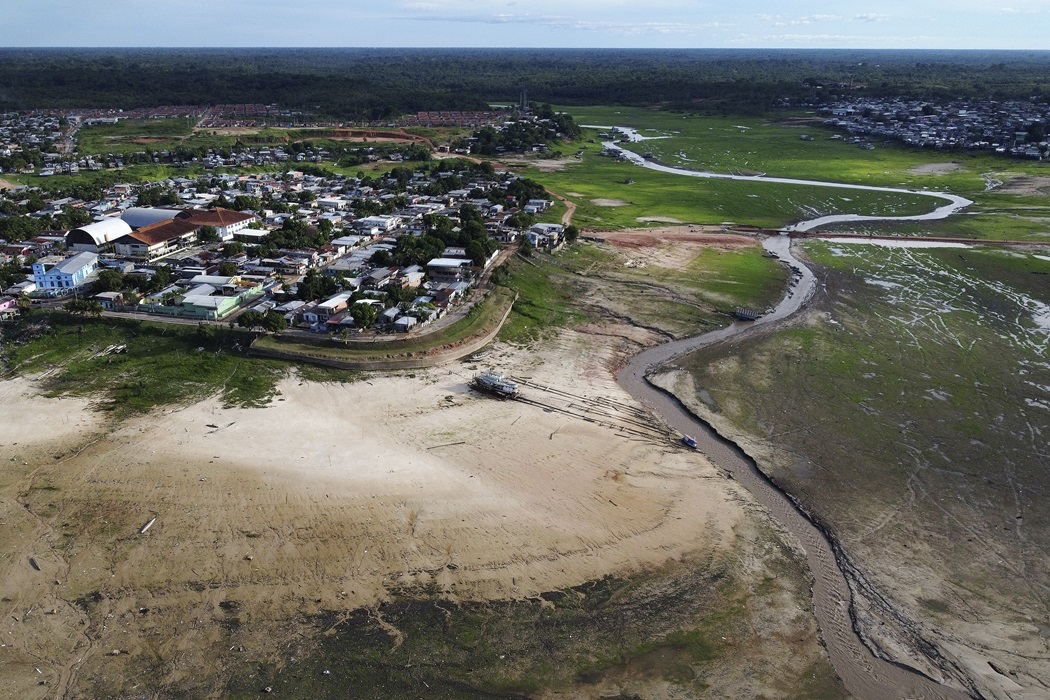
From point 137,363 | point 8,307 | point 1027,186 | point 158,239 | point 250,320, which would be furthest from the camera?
point 1027,186

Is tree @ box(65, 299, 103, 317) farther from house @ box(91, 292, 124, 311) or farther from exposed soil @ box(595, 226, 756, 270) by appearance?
exposed soil @ box(595, 226, 756, 270)

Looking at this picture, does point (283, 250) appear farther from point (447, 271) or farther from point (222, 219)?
point (447, 271)

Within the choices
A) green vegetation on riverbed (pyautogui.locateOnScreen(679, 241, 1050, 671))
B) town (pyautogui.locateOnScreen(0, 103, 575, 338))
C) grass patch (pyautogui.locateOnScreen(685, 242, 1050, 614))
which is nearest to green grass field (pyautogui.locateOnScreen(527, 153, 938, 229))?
town (pyautogui.locateOnScreen(0, 103, 575, 338))

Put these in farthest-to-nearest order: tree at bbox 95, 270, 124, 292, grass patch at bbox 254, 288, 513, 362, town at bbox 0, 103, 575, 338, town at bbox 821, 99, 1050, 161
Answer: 1. town at bbox 821, 99, 1050, 161
2. tree at bbox 95, 270, 124, 292
3. town at bbox 0, 103, 575, 338
4. grass patch at bbox 254, 288, 513, 362

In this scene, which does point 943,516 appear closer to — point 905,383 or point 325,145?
point 905,383

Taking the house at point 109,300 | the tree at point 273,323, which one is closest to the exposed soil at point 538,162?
the tree at point 273,323

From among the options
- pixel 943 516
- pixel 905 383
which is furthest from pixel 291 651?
pixel 905 383

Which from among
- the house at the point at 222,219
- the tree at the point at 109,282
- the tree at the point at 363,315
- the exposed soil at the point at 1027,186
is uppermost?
the exposed soil at the point at 1027,186

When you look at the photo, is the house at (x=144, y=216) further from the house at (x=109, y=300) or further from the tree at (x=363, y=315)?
the tree at (x=363, y=315)

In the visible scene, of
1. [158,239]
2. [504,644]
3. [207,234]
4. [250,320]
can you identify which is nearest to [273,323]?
[250,320]

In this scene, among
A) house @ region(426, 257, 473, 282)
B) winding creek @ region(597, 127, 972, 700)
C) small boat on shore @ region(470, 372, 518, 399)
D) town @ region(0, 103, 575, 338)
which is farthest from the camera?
house @ region(426, 257, 473, 282)
